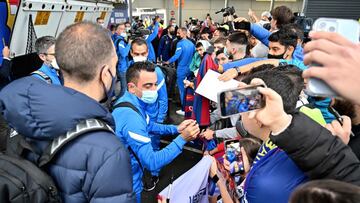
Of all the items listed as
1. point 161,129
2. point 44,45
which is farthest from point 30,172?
point 44,45

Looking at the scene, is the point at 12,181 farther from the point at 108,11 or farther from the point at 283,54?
the point at 108,11

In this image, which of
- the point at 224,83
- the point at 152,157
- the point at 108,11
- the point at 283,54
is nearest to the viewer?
the point at 152,157

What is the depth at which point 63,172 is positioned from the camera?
1.22m

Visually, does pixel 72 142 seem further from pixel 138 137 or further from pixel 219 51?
pixel 219 51

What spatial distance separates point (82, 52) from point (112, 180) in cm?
60

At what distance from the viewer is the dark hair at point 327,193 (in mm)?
874

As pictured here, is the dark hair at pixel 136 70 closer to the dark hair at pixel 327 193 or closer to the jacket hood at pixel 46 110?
the jacket hood at pixel 46 110

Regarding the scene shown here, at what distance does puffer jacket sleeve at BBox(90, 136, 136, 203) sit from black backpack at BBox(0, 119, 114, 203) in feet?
0.43

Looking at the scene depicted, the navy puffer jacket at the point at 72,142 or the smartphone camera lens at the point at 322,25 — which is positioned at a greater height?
the smartphone camera lens at the point at 322,25

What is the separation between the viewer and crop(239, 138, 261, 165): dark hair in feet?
7.02

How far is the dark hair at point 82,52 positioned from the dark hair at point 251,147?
1.24m

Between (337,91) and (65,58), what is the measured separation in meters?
1.14

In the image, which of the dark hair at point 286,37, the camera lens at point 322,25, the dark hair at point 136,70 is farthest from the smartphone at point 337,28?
the dark hair at point 286,37

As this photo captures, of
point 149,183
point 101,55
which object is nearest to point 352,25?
point 101,55
